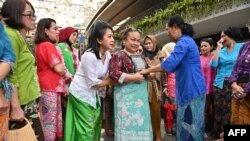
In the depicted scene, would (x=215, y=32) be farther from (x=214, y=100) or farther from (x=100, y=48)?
(x=100, y=48)

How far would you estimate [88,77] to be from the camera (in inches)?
119

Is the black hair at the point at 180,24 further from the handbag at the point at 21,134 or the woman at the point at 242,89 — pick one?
the handbag at the point at 21,134

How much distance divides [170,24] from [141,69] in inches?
28.7

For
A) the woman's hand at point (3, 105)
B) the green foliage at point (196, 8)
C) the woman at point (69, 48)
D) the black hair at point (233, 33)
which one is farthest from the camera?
the green foliage at point (196, 8)

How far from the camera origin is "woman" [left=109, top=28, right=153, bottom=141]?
2951mm

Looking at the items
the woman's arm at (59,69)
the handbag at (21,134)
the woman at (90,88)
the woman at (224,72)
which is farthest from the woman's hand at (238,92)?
the handbag at (21,134)

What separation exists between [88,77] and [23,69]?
2.29 feet

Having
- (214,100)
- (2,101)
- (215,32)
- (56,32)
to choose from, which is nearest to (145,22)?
(215,32)

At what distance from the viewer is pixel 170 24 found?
3498 mm

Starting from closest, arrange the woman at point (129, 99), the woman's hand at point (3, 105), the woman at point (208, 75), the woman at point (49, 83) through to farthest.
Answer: the woman's hand at point (3, 105), the woman at point (129, 99), the woman at point (49, 83), the woman at point (208, 75)

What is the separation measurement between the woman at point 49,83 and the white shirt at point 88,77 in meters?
0.45

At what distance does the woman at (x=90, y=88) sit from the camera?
3.02 meters

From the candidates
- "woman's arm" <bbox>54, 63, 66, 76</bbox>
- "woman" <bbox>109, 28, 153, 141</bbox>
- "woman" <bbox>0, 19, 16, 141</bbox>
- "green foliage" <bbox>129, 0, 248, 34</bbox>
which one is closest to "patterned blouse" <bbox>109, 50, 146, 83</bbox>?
"woman" <bbox>109, 28, 153, 141</bbox>

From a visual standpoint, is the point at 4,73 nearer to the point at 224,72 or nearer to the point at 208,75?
the point at 224,72
